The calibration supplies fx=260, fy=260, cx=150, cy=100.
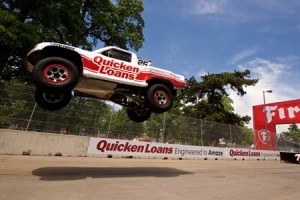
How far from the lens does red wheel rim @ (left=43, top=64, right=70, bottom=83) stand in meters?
7.27

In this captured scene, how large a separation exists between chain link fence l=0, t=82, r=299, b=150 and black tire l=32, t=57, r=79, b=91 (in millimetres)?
6405

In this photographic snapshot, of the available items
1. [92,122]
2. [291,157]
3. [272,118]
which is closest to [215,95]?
[272,118]

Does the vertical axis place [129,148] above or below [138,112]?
below

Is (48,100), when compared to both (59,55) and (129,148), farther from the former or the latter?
(129,148)

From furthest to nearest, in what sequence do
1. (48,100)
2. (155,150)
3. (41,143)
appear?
(155,150) → (41,143) → (48,100)

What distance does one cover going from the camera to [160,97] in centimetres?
941

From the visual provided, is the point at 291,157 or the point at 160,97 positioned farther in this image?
the point at 291,157

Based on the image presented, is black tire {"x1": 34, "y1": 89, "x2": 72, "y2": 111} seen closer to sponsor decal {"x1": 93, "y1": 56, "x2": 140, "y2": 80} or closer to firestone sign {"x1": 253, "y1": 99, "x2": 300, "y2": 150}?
sponsor decal {"x1": 93, "y1": 56, "x2": 140, "y2": 80}

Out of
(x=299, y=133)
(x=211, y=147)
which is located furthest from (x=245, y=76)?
(x=299, y=133)

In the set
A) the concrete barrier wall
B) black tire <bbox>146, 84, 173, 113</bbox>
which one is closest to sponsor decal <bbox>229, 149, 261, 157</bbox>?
the concrete barrier wall

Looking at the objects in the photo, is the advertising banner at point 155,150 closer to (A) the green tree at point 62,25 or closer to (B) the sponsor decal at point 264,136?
(B) the sponsor decal at point 264,136

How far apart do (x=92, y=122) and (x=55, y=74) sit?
24.9ft

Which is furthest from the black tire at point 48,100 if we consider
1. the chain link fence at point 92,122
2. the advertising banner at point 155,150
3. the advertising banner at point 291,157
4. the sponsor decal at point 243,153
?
the advertising banner at point 291,157

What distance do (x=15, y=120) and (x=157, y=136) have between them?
891 centimetres
